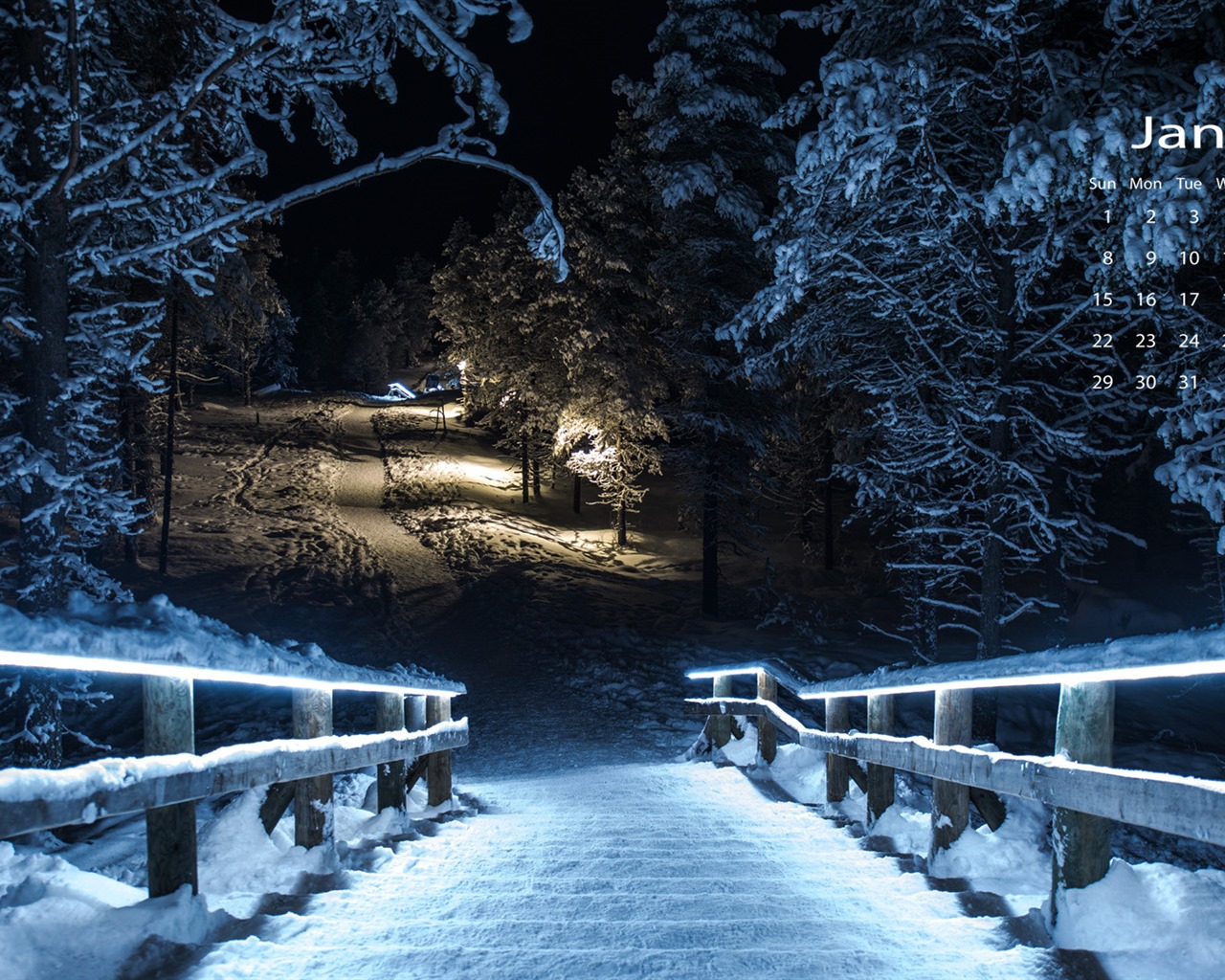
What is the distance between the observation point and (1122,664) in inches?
121

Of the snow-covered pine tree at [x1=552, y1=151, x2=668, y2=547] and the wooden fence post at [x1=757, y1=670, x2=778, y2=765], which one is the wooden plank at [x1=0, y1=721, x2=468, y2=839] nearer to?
the wooden fence post at [x1=757, y1=670, x2=778, y2=765]

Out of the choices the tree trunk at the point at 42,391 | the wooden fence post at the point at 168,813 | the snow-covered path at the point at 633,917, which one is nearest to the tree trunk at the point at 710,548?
the tree trunk at the point at 42,391

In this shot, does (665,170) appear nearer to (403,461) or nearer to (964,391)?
(964,391)

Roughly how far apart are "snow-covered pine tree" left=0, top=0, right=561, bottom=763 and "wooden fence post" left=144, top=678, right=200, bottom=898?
4.96 meters

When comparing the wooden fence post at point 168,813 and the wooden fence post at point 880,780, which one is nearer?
the wooden fence post at point 168,813

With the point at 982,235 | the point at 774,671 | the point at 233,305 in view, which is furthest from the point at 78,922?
the point at 233,305

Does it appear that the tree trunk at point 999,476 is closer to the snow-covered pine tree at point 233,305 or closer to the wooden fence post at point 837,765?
the wooden fence post at point 837,765

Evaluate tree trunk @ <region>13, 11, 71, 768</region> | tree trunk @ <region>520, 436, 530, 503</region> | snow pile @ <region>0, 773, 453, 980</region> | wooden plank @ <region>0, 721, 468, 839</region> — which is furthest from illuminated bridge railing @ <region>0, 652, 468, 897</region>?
tree trunk @ <region>520, 436, 530, 503</region>

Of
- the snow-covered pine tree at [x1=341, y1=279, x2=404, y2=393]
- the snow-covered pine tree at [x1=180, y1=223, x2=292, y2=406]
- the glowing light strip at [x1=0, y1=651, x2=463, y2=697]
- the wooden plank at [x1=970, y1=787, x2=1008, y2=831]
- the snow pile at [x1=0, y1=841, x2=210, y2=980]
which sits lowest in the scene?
the wooden plank at [x1=970, y1=787, x2=1008, y2=831]

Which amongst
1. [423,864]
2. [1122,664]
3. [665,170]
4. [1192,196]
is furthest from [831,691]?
[665,170]

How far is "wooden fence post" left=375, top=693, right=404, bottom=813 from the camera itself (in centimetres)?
619

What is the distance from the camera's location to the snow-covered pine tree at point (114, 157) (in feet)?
24.6

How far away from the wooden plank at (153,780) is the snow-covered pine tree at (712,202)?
54.4ft

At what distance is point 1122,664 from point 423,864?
12.5ft
